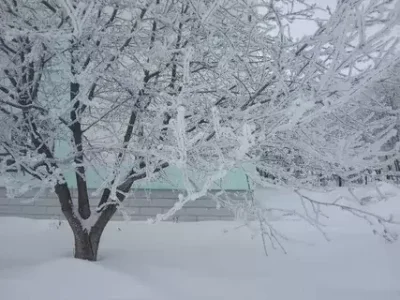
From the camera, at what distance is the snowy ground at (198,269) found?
3258mm

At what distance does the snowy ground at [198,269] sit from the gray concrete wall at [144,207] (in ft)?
3.18

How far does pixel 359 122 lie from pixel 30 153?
9.63 ft

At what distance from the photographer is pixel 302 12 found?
3475mm

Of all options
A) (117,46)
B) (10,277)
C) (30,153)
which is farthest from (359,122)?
(10,277)

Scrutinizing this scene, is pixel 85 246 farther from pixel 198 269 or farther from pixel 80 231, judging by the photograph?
pixel 198 269

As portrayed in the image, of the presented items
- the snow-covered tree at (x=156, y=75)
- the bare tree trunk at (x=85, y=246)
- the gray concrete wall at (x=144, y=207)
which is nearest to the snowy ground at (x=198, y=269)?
the bare tree trunk at (x=85, y=246)

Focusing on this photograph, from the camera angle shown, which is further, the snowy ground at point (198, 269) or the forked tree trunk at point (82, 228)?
the forked tree trunk at point (82, 228)

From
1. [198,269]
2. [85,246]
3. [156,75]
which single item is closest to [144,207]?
[85,246]

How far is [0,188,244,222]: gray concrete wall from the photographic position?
747cm

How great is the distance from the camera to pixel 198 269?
161 inches

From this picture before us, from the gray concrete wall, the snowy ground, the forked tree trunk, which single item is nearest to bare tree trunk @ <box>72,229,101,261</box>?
the forked tree trunk

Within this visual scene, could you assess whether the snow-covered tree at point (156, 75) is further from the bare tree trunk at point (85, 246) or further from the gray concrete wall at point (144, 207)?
the gray concrete wall at point (144, 207)

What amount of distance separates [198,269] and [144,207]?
3.65m

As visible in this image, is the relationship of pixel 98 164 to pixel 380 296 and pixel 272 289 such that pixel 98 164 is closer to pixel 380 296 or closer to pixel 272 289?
pixel 272 289
